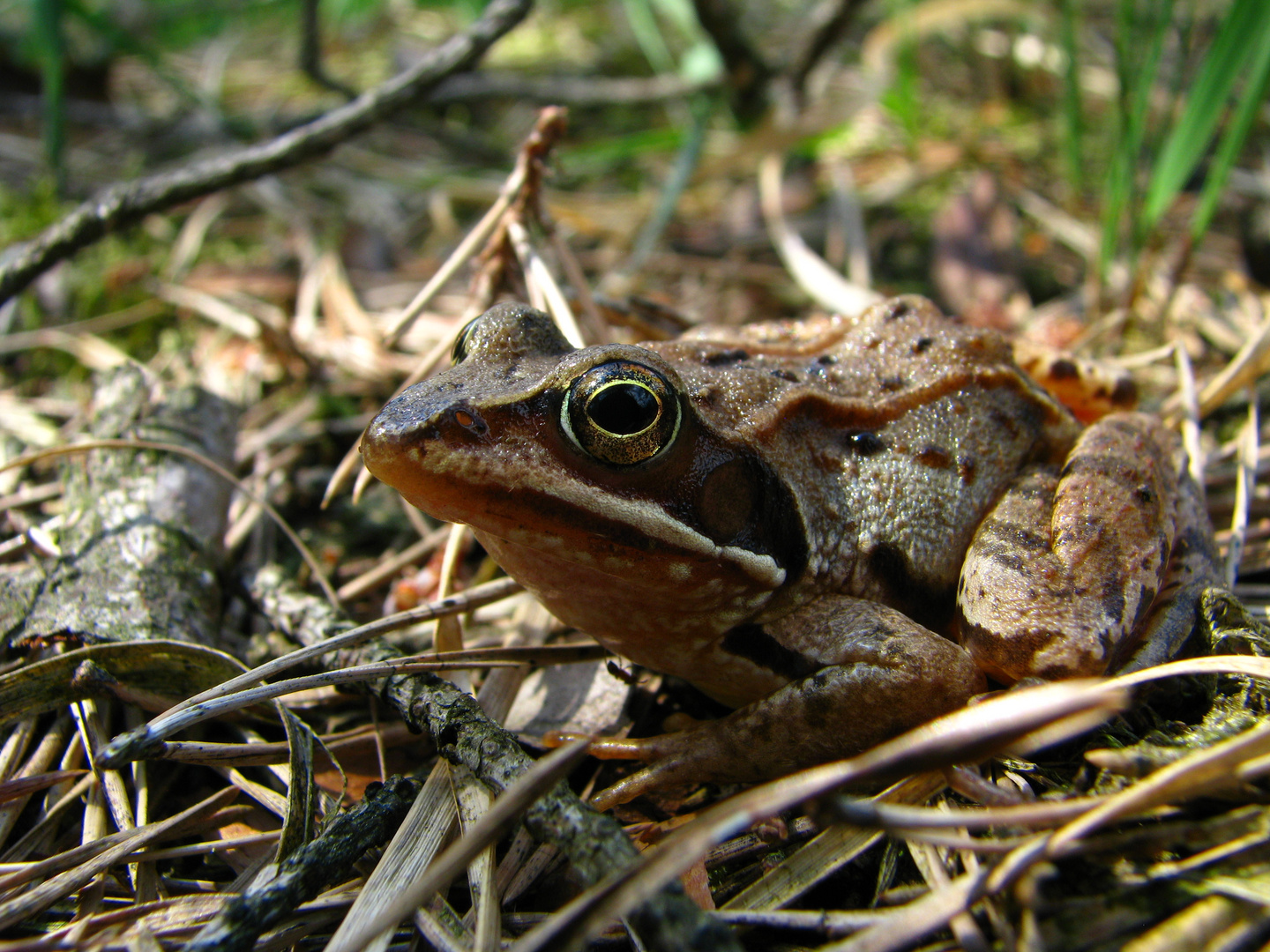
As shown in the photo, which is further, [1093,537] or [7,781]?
[1093,537]

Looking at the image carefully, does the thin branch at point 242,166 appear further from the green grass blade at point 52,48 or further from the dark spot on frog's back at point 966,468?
the dark spot on frog's back at point 966,468

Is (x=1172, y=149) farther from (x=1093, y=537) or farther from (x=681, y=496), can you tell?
(x=681, y=496)

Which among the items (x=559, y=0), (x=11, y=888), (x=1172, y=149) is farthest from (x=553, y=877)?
(x=559, y=0)

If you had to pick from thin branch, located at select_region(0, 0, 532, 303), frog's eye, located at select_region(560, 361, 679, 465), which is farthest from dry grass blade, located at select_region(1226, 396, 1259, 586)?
thin branch, located at select_region(0, 0, 532, 303)

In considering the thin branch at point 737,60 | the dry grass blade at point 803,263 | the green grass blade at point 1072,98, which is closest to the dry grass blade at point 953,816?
the dry grass blade at point 803,263

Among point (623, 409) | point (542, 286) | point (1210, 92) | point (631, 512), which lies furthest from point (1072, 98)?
point (631, 512)

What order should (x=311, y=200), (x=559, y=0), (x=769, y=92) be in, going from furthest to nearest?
(x=559, y=0) → (x=769, y=92) → (x=311, y=200)

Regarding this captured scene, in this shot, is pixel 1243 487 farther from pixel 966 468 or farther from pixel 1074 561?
pixel 966 468
